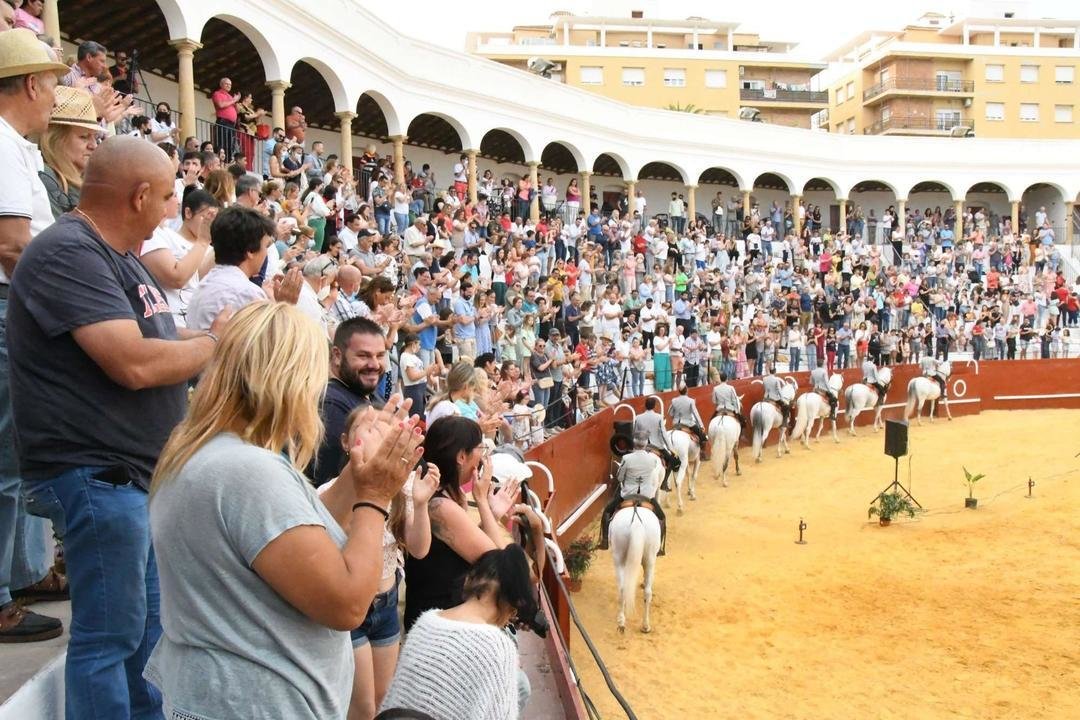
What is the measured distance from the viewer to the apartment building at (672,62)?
165 feet

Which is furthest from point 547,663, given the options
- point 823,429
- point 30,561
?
point 823,429

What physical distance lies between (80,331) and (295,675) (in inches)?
44.4

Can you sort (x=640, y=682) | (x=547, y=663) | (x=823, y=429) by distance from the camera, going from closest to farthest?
(x=547, y=663)
(x=640, y=682)
(x=823, y=429)

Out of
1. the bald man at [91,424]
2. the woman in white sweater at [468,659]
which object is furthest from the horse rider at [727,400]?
the bald man at [91,424]

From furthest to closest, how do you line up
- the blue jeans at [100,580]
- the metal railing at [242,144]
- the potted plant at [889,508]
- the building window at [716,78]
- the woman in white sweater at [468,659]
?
the building window at [716,78] → the metal railing at [242,144] → the potted plant at [889,508] → the woman in white sweater at [468,659] → the blue jeans at [100,580]

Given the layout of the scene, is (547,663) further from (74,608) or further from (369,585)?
(369,585)

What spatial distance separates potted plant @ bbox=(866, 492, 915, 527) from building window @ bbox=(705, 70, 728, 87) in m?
40.5

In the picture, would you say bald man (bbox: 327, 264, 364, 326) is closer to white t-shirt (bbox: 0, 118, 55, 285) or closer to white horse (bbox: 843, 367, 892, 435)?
white t-shirt (bbox: 0, 118, 55, 285)

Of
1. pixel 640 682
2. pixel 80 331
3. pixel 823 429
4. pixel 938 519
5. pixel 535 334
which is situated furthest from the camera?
pixel 823 429

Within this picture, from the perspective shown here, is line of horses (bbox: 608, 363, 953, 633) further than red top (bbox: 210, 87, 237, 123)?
No

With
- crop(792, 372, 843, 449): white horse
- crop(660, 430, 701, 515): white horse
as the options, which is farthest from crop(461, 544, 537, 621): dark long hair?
crop(792, 372, 843, 449): white horse

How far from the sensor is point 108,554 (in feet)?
8.61

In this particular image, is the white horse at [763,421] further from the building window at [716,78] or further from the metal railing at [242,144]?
the building window at [716,78]

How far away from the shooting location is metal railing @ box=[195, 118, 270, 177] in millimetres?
15516
